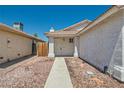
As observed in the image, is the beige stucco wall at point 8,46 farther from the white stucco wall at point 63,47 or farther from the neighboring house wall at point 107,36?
the neighboring house wall at point 107,36

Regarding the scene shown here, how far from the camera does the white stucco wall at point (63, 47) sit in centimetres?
1767

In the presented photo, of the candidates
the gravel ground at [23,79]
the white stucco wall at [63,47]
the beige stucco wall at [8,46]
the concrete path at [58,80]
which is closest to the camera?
the concrete path at [58,80]

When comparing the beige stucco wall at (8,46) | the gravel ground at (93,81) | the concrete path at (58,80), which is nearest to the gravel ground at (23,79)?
the concrete path at (58,80)

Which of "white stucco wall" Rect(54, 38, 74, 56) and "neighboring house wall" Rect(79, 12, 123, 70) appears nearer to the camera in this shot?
"neighboring house wall" Rect(79, 12, 123, 70)

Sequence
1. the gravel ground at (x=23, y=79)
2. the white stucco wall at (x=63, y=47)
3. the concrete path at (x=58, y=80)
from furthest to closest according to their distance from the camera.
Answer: the white stucco wall at (x=63, y=47) < the gravel ground at (x=23, y=79) < the concrete path at (x=58, y=80)

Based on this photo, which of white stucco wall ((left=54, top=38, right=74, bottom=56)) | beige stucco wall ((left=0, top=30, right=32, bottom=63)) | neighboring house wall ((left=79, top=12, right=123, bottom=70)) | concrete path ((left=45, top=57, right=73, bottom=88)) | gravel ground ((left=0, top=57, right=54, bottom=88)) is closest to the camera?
concrete path ((left=45, top=57, right=73, bottom=88))

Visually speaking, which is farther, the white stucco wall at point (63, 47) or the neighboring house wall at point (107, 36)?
the white stucco wall at point (63, 47)

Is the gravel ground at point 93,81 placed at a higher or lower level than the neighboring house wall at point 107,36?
lower

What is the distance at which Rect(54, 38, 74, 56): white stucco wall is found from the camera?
696 inches

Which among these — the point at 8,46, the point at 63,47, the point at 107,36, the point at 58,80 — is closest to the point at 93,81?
the point at 58,80

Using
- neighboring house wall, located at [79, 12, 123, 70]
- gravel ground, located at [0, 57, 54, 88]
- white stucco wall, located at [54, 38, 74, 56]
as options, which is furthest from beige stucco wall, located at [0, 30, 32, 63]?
neighboring house wall, located at [79, 12, 123, 70]

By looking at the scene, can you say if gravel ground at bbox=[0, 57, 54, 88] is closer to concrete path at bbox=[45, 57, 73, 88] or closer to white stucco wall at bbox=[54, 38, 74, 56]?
concrete path at bbox=[45, 57, 73, 88]
